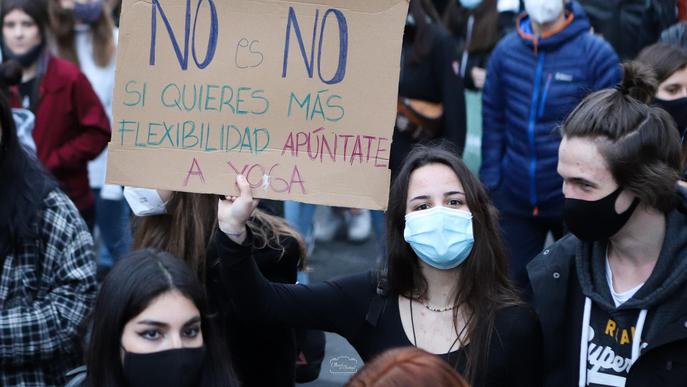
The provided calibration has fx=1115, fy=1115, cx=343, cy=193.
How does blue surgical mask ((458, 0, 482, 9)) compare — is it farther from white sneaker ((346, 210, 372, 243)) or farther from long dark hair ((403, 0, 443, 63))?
white sneaker ((346, 210, 372, 243))

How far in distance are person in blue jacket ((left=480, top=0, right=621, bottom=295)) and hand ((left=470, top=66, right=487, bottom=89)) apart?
147cm

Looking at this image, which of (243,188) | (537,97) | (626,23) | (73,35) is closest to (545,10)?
(537,97)

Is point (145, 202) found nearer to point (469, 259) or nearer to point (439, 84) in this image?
point (469, 259)

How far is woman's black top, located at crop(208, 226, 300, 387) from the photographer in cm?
394

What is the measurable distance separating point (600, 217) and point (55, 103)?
412 centimetres

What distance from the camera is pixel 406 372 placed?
2250 mm

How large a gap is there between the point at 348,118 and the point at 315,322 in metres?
0.66

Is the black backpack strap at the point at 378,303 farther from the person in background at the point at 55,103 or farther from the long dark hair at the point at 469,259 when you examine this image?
the person in background at the point at 55,103

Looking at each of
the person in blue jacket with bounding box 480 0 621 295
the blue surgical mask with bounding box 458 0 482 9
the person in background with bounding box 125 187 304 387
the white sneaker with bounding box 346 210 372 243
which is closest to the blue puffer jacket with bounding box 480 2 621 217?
the person in blue jacket with bounding box 480 0 621 295

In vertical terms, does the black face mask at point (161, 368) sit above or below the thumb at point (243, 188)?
below

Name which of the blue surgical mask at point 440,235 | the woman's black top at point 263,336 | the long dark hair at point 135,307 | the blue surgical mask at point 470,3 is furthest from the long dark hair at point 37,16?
the blue surgical mask at point 440,235

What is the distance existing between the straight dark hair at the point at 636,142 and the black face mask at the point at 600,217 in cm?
6

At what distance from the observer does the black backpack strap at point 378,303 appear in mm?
3473

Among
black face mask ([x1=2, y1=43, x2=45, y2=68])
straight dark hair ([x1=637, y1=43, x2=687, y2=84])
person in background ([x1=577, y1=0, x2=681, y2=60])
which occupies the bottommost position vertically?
black face mask ([x1=2, y1=43, x2=45, y2=68])
